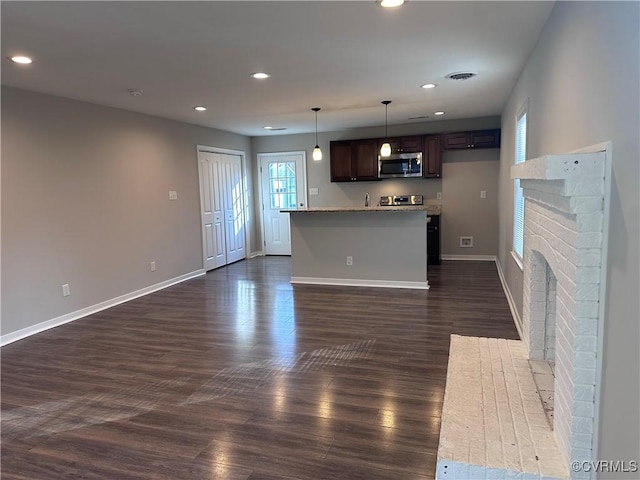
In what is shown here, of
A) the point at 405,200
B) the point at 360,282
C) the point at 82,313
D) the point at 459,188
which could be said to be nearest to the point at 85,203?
the point at 82,313

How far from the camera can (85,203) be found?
486 centimetres

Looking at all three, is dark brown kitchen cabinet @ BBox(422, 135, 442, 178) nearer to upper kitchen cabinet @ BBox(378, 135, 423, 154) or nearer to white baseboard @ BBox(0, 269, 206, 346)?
upper kitchen cabinet @ BBox(378, 135, 423, 154)

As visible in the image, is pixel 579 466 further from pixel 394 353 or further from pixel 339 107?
pixel 339 107

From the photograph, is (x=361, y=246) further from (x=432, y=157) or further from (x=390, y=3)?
(x=390, y=3)

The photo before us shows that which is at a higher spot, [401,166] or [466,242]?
[401,166]

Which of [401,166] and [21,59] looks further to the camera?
[401,166]

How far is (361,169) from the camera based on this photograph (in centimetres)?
772

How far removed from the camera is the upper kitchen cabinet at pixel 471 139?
6.91 metres

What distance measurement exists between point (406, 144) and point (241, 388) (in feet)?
18.3

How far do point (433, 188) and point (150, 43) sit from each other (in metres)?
5.58

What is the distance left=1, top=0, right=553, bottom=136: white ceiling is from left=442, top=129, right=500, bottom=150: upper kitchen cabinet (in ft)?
5.58

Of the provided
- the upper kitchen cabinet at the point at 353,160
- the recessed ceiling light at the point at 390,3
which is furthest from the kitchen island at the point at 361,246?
the recessed ceiling light at the point at 390,3

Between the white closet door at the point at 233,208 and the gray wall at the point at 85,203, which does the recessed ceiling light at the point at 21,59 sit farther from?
the white closet door at the point at 233,208

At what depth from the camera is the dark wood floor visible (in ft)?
7.15
